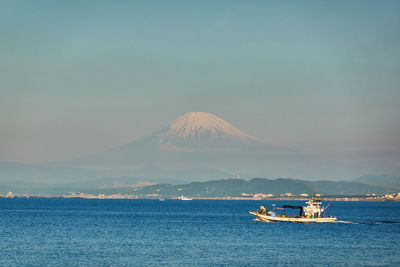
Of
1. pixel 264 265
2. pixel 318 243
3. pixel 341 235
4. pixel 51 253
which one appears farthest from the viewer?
pixel 341 235

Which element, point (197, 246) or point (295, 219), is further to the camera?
point (295, 219)

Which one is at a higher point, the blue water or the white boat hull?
the white boat hull

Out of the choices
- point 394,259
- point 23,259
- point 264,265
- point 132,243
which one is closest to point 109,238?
point 132,243

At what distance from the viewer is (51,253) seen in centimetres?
7650

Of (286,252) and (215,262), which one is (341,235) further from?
(215,262)

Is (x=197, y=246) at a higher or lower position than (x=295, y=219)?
lower

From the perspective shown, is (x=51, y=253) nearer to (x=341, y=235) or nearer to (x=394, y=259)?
(x=394, y=259)

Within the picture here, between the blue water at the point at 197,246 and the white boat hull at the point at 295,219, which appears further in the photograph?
the white boat hull at the point at 295,219

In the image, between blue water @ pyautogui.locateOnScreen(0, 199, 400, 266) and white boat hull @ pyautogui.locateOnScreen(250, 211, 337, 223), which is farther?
white boat hull @ pyautogui.locateOnScreen(250, 211, 337, 223)

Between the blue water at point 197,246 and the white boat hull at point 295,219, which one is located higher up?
the white boat hull at point 295,219

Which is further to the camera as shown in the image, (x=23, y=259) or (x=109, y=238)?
(x=109, y=238)

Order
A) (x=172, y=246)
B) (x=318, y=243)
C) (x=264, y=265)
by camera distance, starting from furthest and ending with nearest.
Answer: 1. (x=318, y=243)
2. (x=172, y=246)
3. (x=264, y=265)

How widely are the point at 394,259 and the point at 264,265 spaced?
52.0ft

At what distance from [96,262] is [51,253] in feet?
32.0
